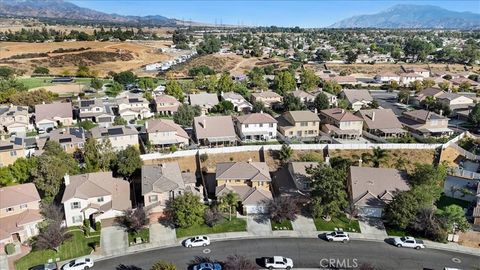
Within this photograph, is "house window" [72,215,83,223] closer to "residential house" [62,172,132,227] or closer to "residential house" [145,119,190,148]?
"residential house" [62,172,132,227]

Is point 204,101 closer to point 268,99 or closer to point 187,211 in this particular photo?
point 268,99

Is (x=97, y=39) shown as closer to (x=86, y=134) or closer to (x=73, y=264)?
(x=86, y=134)

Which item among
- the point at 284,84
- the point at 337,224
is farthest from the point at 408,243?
the point at 284,84

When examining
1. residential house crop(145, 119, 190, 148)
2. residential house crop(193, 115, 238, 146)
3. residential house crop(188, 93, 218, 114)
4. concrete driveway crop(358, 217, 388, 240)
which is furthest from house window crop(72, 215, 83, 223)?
residential house crop(188, 93, 218, 114)

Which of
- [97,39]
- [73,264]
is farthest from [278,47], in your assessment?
[73,264]

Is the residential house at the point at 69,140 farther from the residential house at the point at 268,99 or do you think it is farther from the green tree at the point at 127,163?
the residential house at the point at 268,99

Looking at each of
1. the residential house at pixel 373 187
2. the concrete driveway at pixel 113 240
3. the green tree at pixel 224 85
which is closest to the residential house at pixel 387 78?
the green tree at pixel 224 85
